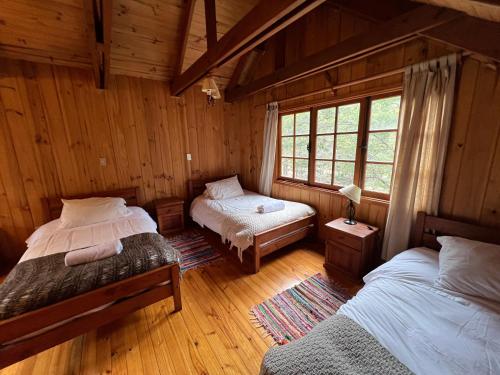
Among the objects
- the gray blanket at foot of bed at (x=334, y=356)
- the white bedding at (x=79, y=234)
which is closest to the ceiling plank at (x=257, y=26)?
the gray blanket at foot of bed at (x=334, y=356)

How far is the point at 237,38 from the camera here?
5.38 feet

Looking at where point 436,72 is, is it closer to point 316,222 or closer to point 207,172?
point 316,222

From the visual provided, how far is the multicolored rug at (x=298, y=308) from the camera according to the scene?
162 centimetres

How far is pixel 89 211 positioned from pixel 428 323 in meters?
3.16

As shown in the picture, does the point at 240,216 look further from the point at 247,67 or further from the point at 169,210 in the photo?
the point at 247,67

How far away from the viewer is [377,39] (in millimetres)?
1677

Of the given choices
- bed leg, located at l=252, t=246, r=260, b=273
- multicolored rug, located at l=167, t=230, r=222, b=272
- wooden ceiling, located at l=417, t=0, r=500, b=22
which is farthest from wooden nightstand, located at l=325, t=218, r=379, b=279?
wooden ceiling, located at l=417, t=0, r=500, b=22

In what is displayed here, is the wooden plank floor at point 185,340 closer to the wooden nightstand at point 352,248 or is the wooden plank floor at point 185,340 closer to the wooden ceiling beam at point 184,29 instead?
the wooden nightstand at point 352,248

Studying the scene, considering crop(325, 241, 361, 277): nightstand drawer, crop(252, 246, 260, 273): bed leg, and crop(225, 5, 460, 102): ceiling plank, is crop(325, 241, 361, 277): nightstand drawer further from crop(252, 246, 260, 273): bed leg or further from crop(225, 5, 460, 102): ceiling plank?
crop(225, 5, 460, 102): ceiling plank

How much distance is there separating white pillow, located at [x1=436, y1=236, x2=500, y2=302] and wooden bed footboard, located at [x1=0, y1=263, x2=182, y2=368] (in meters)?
1.95

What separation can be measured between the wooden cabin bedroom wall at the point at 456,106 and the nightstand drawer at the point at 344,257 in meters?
0.48

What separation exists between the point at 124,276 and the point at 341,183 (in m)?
2.48

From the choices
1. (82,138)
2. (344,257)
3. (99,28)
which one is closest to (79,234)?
(82,138)

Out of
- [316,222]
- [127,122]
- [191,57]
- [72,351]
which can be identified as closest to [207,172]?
[127,122]
